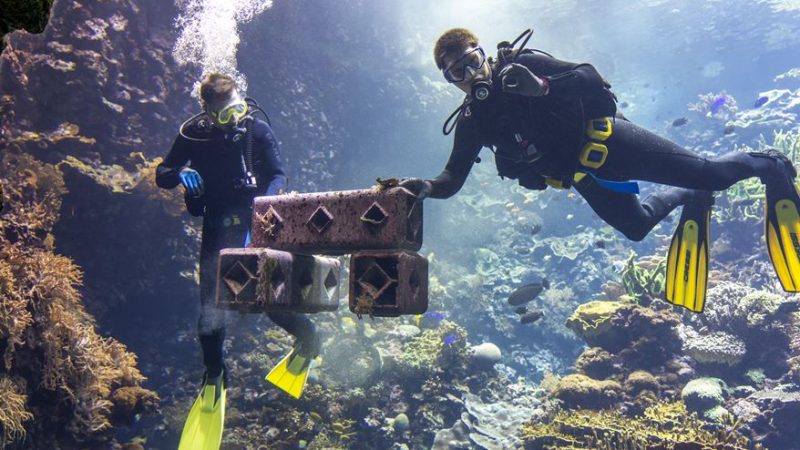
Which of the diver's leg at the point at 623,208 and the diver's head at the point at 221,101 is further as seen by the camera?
the diver's leg at the point at 623,208

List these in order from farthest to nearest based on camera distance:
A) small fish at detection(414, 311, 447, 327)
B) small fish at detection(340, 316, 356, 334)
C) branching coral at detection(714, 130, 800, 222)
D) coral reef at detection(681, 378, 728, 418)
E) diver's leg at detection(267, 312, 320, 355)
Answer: branching coral at detection(714, 130, 800, 222) < small fish at detection(414, 311, 447, 327) < small fish at detection(340, 316, 356, 334) < coral reef at detection(681, 378, 728, 418) < diver's leg at detection(267, 312, 320, 355)

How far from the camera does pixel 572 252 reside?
692 inches

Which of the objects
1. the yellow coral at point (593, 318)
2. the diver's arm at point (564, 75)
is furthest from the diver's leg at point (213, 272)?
the yellow coral at point (593, 318)

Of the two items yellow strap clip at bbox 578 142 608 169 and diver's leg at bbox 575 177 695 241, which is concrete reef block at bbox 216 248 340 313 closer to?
yellow strap clip at bbox 578 142 608 169

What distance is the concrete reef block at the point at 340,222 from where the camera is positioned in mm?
2783

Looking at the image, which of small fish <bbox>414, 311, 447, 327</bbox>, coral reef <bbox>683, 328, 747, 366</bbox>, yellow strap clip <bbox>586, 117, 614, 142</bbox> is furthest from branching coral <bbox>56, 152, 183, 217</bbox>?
coral reef <bbox>683, 328, 747, 366</bbox>

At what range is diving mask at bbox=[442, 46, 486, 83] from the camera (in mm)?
3768

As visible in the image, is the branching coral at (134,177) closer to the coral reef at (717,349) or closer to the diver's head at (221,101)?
the diver's head at (221,101)

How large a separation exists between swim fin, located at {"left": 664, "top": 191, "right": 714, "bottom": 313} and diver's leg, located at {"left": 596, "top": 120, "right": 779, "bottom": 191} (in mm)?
606

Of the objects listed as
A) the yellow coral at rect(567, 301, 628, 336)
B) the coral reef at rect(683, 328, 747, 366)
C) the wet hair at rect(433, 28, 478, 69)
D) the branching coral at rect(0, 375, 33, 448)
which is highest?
the wet hair at rect(433, 28, 478, 69)

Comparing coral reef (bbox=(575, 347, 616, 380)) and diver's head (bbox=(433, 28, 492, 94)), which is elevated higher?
diver's head (bbox=(433, 28, 492, 94))

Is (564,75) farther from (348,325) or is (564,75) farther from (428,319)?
(428,319)

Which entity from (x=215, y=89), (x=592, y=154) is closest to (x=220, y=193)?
(x=215, y=89)

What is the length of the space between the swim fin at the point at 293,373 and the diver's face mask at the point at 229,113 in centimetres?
258
